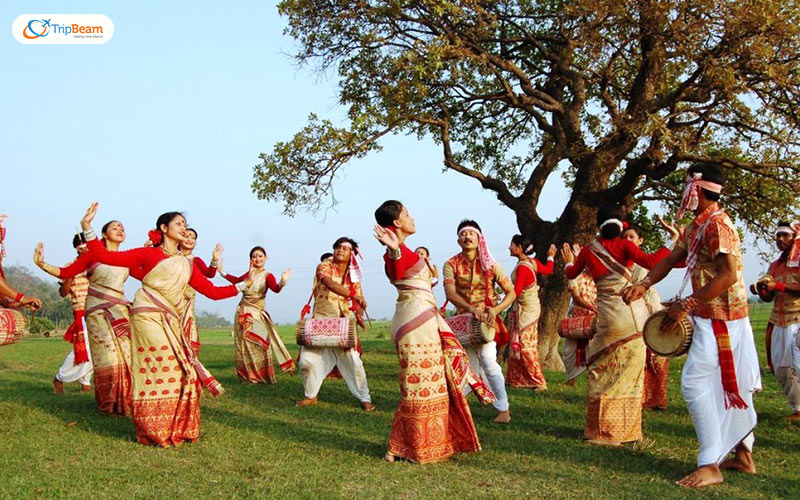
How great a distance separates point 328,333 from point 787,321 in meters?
5.07

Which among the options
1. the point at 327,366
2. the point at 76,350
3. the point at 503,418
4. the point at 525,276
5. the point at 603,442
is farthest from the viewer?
the point at 76,350

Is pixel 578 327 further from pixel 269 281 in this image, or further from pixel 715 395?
pixel 269 281

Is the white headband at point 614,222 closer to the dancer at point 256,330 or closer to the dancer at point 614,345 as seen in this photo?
the dancer at point 614,345

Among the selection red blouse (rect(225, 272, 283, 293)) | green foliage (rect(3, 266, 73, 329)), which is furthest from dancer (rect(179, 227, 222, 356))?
green foliage (rect(3, 266, 73, 329))

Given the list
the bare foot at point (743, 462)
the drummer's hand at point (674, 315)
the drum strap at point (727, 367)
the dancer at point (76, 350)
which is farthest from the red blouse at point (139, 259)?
the bare foot at point (743, 462)

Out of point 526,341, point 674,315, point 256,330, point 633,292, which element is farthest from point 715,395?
point 256,330

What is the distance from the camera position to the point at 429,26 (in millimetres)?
12062

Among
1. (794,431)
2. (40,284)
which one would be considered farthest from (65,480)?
(40,284)

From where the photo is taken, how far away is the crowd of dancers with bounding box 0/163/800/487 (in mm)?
5266

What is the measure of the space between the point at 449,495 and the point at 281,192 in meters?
8.47

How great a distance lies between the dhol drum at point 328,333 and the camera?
8984mm

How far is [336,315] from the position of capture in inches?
377

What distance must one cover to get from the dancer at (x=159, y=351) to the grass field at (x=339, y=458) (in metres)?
0.22

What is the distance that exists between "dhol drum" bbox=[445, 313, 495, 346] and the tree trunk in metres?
5.58
